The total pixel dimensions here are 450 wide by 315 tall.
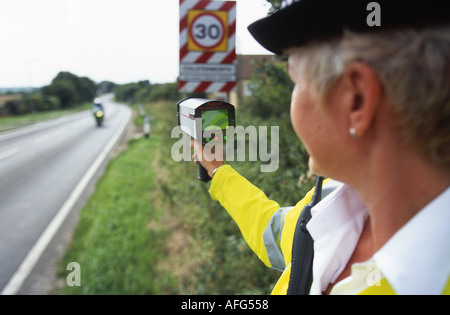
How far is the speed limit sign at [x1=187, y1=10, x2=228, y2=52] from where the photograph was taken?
2756mm

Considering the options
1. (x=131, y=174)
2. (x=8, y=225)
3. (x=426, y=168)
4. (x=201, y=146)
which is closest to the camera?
(x=426, y=168)

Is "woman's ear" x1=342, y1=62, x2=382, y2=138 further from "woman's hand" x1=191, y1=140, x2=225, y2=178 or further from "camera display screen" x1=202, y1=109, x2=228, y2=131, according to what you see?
"woman's hand" x1=191, y1=140, x2=225, y2=178

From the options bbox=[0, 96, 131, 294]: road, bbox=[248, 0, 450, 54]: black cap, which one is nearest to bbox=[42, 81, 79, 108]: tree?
bbox=[0, 96, 131, 294]: road

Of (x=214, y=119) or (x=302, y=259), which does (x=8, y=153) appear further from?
(x=302, y=259)

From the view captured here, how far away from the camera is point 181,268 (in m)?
3.50

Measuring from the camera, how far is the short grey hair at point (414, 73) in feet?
1.91

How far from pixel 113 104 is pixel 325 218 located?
5351 centimetres

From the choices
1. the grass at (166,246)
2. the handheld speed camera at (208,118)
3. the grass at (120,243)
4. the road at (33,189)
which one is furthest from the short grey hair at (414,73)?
the road at (33,189)

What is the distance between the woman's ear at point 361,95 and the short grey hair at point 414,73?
0.04 ft

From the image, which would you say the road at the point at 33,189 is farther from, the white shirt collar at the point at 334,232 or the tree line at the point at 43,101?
the tree line at the point at 43,101

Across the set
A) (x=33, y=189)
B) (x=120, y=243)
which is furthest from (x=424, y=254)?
(x=33, y=189)
